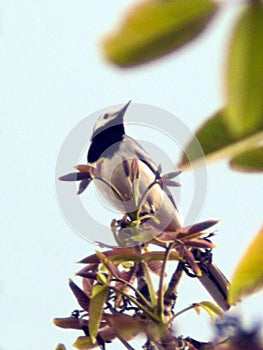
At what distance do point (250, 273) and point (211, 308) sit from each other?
0.42 metres

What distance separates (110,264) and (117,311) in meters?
0.07

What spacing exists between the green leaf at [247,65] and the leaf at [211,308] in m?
0.55

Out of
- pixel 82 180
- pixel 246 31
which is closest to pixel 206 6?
pixel 246 31

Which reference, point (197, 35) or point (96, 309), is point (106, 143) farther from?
point (197, 35)

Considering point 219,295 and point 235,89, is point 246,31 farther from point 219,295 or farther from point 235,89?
point 219,295

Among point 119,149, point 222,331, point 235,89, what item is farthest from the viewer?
point 119,149

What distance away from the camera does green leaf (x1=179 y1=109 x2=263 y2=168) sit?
12.8 inches

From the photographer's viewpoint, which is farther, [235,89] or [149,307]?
[149,307]

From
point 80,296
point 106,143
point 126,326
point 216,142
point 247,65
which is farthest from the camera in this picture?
point 106,143

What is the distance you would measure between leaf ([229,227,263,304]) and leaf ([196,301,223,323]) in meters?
0.38

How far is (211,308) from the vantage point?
0.78 meters

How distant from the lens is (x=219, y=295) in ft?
3.09

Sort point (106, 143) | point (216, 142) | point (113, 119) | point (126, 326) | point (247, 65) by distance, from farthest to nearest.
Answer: point (106, 143)
point (113, 119)
point (126, 326)
point (216, 142)
point (247, 65)

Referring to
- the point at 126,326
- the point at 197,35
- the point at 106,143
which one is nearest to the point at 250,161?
the point at 197,35
